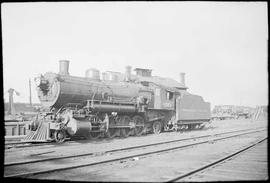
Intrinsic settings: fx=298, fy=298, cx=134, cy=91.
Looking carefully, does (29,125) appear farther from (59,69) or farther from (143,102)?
(143,102)

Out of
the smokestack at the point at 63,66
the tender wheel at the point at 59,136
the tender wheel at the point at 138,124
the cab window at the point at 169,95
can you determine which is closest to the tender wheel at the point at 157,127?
the tender wheel at the point at 138,124

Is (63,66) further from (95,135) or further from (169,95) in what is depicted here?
(169,95)

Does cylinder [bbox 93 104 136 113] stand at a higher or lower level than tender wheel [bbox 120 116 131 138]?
higher

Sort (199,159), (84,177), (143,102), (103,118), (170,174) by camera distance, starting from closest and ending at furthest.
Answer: (84,177) → (170,174) → (199,159) → (103,118) → (143,102)

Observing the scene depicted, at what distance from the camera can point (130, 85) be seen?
673 inches

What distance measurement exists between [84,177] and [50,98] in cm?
732

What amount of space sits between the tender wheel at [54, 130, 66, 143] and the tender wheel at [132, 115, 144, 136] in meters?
4.77

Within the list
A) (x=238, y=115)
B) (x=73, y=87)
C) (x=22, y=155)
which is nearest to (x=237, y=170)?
(x=22, y=155)

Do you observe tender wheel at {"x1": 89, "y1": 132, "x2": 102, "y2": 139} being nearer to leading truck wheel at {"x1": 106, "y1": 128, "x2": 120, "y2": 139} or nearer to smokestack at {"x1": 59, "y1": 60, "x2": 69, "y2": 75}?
leading truck wheel at {"x1": 106, "y1": 128, "x2": 120, "y2": 139}

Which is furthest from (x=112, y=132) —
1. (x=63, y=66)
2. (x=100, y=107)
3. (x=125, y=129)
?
(x=63, y=66)

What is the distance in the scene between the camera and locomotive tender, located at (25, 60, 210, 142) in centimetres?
1243

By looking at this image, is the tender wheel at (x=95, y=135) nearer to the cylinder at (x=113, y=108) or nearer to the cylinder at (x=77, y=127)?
the cylinder at (x=113, y=108)

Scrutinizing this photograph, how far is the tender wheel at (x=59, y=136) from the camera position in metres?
12.5

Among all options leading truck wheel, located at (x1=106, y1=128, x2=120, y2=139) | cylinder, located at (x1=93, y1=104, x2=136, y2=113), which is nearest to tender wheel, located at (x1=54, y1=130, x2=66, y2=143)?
cylinder, located at (x1=93, y1=104, x2=136, y2=113)
